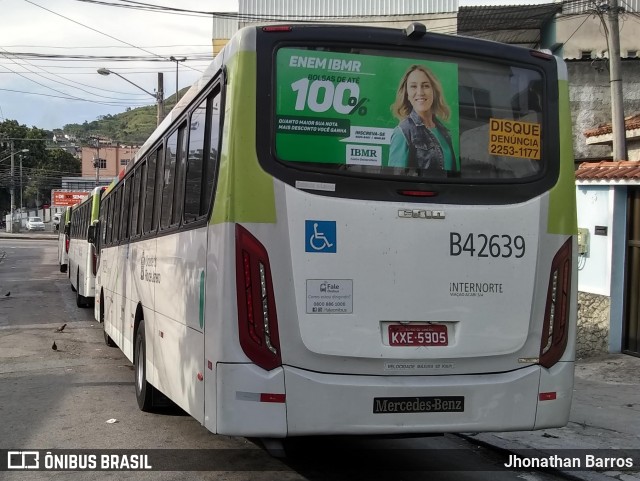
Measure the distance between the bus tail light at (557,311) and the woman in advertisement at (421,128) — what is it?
104 cm

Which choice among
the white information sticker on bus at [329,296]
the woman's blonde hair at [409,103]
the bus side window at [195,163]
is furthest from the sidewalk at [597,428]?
the bus side window at [195,163]

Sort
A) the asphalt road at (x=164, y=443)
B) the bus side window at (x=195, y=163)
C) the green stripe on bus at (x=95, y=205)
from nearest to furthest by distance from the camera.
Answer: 1. the bus side window at (x=195, y=163)
2. the asphalt road at (x=164, y=443)
3. the green stripe on bus at (x=95, y=205)

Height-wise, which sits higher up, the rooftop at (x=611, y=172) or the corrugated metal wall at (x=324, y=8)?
the corrugated metal wall at (x=324, y=8)

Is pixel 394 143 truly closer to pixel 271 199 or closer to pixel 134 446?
pixel 271 199

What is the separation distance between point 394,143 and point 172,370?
109 inches

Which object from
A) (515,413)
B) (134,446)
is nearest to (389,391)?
(515,413)

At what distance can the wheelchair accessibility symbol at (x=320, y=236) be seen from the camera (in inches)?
179

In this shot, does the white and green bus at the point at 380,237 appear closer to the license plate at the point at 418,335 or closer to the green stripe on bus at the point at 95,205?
the license plate at the point at 418,335

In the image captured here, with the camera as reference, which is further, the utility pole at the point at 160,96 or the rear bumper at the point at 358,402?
the utility pole at the point at 160,96

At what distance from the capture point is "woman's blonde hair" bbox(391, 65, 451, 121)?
4836mm

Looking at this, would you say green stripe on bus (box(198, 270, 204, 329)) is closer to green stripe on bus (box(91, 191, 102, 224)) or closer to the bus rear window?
the bus rear window

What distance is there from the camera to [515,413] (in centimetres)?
482

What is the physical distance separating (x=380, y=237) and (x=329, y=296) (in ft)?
1.74

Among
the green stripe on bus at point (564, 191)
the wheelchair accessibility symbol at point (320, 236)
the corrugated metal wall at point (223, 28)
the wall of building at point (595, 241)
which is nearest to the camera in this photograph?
the wheelchair accessibility symbol at point (320, 236)
